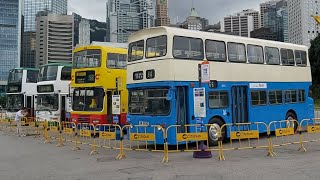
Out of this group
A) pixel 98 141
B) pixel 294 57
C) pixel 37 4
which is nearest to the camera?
pixel 98 141

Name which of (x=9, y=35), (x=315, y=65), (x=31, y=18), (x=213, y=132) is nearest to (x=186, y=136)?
(x=213, y=132)

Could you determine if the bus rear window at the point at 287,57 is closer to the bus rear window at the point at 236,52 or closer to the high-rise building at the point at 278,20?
the bus rear window at the point at 236,52

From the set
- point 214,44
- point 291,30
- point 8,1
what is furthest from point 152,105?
point 8,1

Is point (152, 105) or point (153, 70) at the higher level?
point (153, 70)

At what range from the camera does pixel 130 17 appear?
7462cm

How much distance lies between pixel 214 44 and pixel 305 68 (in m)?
6.83

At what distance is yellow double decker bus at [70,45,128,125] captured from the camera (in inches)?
731

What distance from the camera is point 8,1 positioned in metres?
115

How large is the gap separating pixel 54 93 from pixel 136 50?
12000 mm

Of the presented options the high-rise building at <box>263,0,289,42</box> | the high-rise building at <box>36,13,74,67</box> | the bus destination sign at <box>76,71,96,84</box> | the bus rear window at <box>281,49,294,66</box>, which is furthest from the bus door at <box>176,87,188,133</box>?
the high-rise building at <box>36,13,74,67</box>

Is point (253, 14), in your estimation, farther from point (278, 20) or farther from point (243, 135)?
point (243, 135)

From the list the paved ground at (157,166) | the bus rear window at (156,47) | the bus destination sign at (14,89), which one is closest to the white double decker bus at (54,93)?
the bus destination sign at (14,89)

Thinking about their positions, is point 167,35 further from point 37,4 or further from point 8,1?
point 37,4

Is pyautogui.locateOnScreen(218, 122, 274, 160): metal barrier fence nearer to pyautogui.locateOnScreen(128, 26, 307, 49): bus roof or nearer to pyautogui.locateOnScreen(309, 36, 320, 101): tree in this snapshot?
pyautogui.locateOnScreen(128, 26, 307, 49): bus roof
